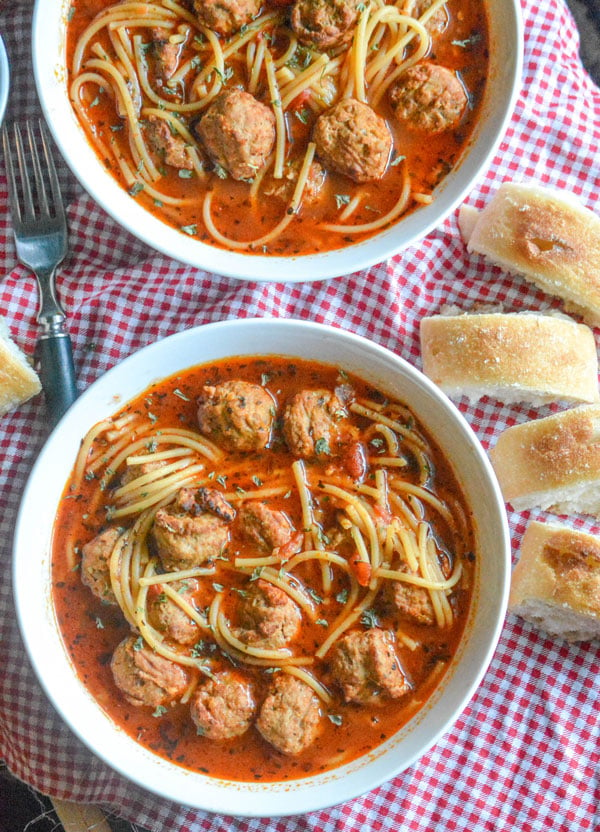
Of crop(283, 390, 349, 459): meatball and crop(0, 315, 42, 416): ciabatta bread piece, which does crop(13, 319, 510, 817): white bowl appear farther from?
crop(0, 315, 42, 416): ciabatta bread piece

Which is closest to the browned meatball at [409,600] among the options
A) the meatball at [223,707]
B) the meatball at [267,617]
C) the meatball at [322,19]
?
the meatball at [267,617]

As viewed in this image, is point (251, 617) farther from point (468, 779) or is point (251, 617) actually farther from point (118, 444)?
point (468, 779)

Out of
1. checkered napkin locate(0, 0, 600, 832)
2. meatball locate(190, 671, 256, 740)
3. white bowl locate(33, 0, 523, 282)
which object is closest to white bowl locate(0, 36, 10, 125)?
checkered napkin locate(0, 0, 600, 832)

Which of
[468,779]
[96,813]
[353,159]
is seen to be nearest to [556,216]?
[353,159]

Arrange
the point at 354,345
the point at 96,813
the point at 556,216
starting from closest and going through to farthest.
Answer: the point at 354,345
the point at 556,216
the point at 96,813

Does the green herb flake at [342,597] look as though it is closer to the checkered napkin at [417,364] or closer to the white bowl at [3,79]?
the checkered napkin at [417,364]
